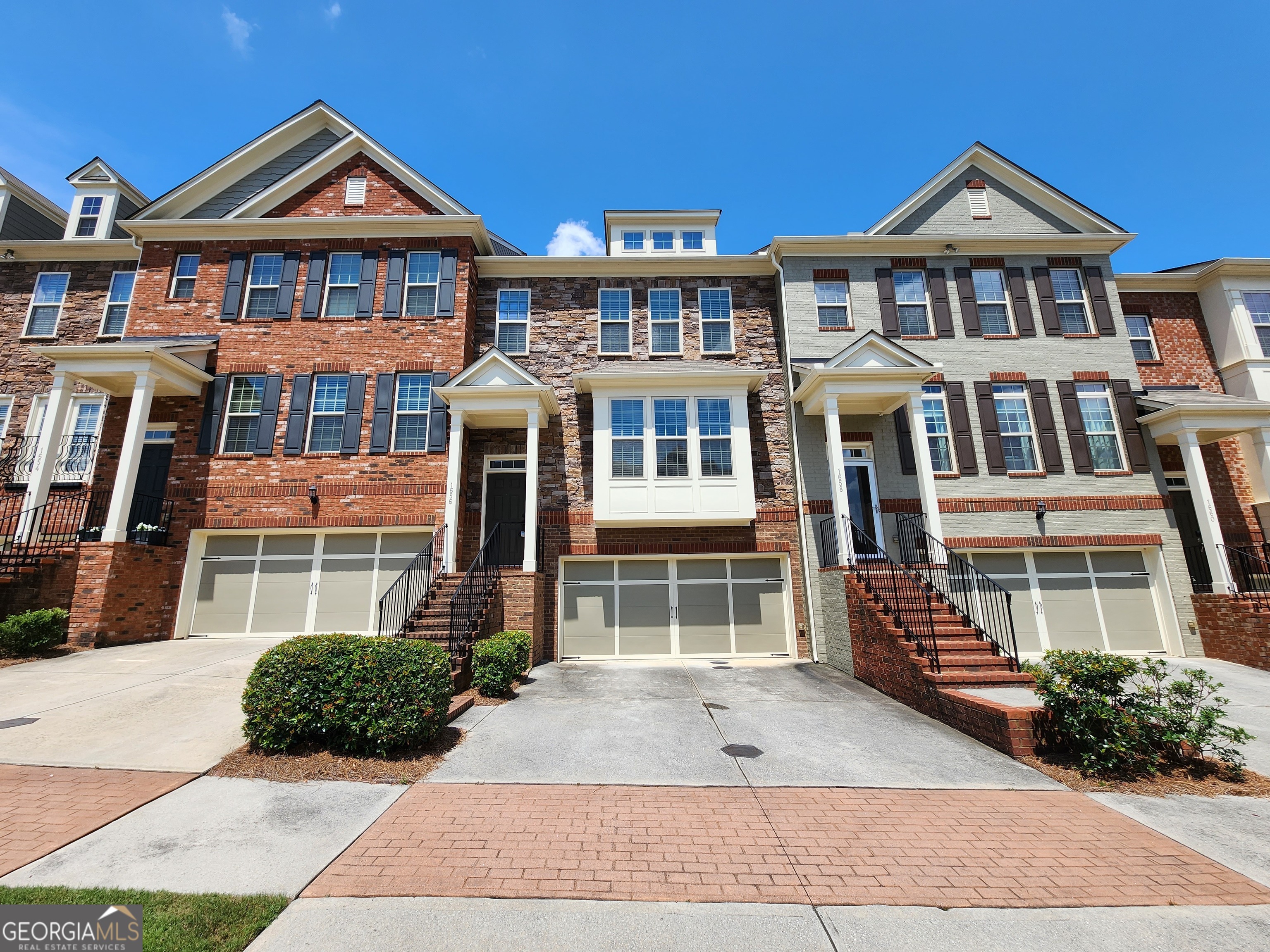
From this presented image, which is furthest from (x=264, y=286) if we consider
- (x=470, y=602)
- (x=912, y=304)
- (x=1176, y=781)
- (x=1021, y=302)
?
(x=1021, y=302)

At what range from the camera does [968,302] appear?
1433 cm

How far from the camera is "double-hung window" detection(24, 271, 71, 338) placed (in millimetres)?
15352

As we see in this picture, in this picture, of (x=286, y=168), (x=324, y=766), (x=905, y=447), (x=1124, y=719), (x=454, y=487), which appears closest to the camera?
(x=324, y=766)

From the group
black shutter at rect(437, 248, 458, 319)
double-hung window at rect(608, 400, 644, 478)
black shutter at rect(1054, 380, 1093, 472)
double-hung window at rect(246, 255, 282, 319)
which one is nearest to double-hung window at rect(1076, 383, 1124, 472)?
black shutter at rect(1054, 380, 1093, 472)

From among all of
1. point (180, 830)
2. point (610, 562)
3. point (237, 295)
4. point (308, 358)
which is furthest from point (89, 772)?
point (237, 295)

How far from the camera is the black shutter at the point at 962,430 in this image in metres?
13.2

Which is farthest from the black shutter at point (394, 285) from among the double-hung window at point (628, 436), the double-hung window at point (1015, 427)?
the double-hung window at point (1015, 427)

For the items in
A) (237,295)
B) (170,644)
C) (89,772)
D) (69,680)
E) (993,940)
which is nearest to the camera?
(993,940)

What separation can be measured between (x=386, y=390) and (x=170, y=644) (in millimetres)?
6854

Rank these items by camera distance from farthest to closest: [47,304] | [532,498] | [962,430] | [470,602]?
1. [47,304]
2. [962,430]
3. [532,498]
4. [470,602]

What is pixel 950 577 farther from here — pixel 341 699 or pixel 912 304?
pixel 341 699

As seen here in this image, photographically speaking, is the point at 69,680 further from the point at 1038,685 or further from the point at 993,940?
the point at 1038,685

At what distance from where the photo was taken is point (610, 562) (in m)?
13.4

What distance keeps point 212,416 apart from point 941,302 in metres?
18.1
